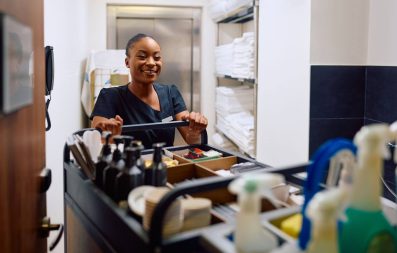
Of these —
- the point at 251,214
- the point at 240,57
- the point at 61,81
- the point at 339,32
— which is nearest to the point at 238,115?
the point at 240,57

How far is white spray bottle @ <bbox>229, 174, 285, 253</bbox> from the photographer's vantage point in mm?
720

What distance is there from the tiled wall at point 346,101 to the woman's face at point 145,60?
90cm

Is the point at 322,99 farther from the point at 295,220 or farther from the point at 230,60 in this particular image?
the point at 295,220

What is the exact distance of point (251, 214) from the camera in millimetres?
733

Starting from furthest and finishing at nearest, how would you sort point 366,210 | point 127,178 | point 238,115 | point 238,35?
point 238,35 → point 238,115 → point 127,178 → point 366,210

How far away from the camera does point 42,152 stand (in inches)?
56.0

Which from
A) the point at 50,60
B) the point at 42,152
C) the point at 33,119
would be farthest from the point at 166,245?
the point at 50,60

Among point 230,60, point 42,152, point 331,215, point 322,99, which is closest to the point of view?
point 331,215

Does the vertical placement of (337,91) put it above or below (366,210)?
above

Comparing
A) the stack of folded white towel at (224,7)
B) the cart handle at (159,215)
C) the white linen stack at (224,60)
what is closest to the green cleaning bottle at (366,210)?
the cart handle at (159,215)

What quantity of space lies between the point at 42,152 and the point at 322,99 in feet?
5.39

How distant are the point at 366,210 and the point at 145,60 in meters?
1.65

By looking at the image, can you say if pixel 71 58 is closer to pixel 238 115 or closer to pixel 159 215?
pixel 238 115

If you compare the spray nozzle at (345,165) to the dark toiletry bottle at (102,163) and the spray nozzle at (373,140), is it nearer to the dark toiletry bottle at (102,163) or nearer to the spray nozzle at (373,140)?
the spray nozzle at (373,140)
